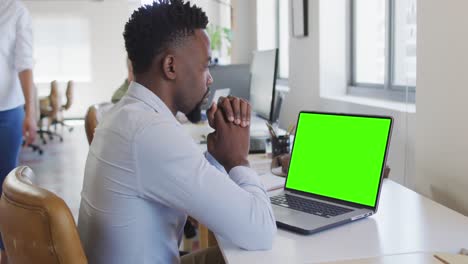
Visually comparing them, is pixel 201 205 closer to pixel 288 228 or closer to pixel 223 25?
pixel 288 228

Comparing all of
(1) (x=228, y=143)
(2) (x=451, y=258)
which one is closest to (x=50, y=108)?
(1) (x=228, y=143)

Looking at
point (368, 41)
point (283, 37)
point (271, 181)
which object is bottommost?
point (271, 181)

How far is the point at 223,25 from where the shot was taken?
263 inches

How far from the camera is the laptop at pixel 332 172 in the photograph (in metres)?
1.43

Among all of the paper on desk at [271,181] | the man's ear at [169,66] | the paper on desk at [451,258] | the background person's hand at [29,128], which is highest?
the man's ear at [169,66]

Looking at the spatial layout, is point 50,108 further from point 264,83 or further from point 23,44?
point 264,83

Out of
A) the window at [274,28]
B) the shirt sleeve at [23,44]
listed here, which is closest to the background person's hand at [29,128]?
the shirt sleeve at [23,44]

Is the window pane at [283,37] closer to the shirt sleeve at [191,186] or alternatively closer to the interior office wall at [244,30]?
the interior office wall at [244,30]

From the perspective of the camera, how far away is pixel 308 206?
153 centimetres

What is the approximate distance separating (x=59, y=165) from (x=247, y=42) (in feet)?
9.42

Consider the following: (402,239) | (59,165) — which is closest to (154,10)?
(402,239)

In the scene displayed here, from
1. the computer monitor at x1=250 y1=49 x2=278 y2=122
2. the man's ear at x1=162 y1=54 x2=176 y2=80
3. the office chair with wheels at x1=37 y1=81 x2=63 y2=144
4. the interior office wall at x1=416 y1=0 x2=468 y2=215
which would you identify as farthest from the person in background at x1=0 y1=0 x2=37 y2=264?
the office chair with wheels at x1=37 y1=81 x2=63 y2=144

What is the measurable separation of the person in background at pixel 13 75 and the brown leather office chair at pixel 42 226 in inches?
62.6

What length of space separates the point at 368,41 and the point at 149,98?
193 centimetres
